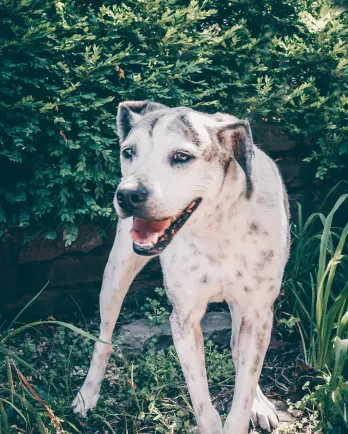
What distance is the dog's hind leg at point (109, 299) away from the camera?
3336mm

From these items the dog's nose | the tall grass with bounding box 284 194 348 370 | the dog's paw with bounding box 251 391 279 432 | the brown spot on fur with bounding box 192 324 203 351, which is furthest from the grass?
the dog's nose

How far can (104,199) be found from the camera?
13.0ft

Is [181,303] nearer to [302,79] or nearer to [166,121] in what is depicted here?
[166,121]

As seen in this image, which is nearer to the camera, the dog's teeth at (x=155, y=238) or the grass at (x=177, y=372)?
the dog's teeth at (x=155, y=238)

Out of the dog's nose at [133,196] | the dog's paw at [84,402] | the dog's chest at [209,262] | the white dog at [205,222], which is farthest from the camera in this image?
the dog's paw at [84,402]

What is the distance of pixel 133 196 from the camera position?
2.32 metres

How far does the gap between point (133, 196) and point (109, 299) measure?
1247 millimetres

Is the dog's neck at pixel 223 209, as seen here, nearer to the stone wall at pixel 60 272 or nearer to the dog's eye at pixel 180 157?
the dog's eye at pixel 180 157

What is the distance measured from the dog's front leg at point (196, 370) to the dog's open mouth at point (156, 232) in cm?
57

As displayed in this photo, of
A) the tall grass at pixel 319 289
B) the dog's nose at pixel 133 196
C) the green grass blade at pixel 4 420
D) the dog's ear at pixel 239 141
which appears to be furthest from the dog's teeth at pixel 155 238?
the tall grass at pixel 319 289

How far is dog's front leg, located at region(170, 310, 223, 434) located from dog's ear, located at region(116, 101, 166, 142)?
0.93 meters

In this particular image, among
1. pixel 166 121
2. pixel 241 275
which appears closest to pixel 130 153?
pixel 166 121

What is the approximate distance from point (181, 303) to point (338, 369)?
33.9 inches

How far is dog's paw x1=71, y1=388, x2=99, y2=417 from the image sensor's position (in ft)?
10.8
